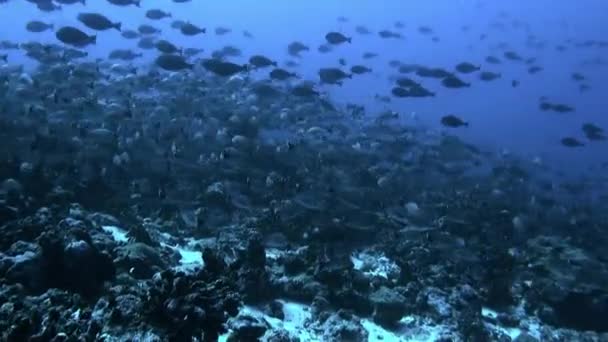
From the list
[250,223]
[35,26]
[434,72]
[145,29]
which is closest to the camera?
[250,223]

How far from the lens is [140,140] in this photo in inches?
631

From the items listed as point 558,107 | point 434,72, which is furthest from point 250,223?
point 558,107

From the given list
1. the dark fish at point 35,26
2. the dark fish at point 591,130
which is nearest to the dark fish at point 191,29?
the dark fish at point 35,26

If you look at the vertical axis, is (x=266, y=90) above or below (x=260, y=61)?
below

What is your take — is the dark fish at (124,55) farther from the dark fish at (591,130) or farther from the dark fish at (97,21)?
the dark fish at (591,130)

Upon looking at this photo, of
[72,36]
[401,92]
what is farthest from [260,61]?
[72,36]

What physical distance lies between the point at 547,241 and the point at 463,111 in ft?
409

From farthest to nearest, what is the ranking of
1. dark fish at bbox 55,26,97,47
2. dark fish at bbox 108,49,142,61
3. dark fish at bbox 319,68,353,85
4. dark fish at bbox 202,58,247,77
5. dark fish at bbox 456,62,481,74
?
1. dark fish at bbox 108,49,142,61
2. dark fish at bbox 456,62,481,74
3. dark fish at bbox 319,68,353,85
4. dark fish at bbox 202,58,247,77
5. dark fish at bbox 55,26,97,47

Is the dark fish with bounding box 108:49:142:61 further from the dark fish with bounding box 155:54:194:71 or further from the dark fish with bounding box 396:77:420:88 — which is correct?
the dark fish with bounding box 396:77:420:88

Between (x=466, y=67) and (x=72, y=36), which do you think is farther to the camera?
(x=466, y=67)

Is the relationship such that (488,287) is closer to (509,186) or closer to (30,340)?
(30,340)

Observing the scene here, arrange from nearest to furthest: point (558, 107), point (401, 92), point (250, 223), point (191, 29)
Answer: point (250, 223), point (401, 92), point (191, 29), point (558, 107)

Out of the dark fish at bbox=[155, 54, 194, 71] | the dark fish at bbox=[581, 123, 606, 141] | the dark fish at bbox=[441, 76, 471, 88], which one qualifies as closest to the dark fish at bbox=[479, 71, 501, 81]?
the dark fish at bbox=[581, 123, 606, 141]

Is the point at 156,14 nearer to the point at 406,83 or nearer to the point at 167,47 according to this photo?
the point at 167,47
